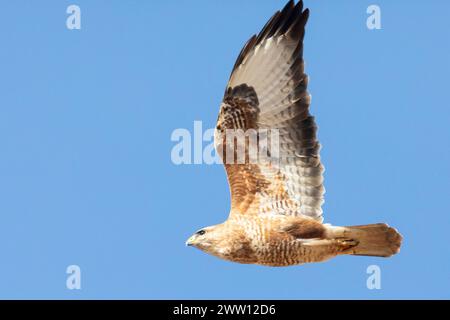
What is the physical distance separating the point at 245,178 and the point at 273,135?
0.63m

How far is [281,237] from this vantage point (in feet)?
26.8

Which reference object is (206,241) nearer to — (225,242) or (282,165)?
(225,242)

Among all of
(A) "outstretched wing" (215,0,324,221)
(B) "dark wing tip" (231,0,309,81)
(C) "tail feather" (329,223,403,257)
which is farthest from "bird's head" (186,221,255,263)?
(B) "dark wing tip" (231,0,309,81)

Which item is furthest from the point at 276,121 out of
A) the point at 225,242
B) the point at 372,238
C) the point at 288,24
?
the point at 372,238

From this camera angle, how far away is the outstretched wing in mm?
8484

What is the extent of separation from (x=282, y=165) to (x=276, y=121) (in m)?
0.55

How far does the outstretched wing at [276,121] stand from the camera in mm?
8484

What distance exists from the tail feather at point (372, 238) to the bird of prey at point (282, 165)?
0.01 meters

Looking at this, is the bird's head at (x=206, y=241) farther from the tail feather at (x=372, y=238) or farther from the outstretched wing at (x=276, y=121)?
the tail feather at (x=372, y=238)

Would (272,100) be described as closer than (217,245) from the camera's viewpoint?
No

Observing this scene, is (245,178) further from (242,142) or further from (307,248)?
(307,248)

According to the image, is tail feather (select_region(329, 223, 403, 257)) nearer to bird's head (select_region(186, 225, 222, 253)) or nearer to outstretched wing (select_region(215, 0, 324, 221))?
outstretched wing (select_region(215, 0, 324, 221))


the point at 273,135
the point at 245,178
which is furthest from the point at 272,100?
the point at 245,178

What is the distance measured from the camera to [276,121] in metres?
8.59
